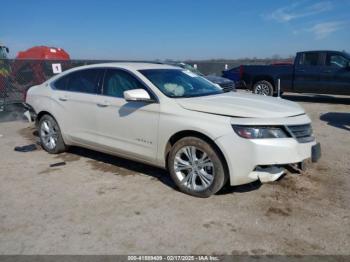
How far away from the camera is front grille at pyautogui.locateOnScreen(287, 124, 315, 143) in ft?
13.9

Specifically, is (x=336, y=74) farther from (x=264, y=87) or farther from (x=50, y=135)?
(x=50, y=135)

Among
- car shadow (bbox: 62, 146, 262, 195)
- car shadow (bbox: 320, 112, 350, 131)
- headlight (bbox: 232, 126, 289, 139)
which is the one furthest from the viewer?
car shadow (bbox: 320, 112, 350, 131)

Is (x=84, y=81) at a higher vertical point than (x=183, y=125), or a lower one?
higher

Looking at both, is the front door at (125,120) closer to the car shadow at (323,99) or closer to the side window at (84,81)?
the side window at (84,81)

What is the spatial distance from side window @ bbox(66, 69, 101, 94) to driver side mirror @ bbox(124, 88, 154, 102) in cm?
107

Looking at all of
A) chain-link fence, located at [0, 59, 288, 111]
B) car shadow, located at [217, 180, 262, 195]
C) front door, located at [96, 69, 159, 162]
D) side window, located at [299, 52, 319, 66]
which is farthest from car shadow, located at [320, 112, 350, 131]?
chain-link fence, located at [0, 59, 288, 111]

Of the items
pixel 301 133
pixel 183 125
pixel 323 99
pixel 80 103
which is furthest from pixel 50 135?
pixel 323 99

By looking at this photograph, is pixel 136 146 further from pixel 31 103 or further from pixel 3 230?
pixel 31 103

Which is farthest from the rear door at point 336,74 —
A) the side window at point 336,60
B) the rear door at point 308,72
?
the rear door at point 308,72

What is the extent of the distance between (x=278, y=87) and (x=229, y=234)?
10603 mm

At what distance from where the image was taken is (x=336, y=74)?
12414 mm

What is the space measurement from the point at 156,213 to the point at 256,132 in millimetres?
1447

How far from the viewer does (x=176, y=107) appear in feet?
Answer: 14.9

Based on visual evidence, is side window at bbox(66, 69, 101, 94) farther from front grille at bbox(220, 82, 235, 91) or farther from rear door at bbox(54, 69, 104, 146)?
front grille at bbox(220, 82, 235, 91)
